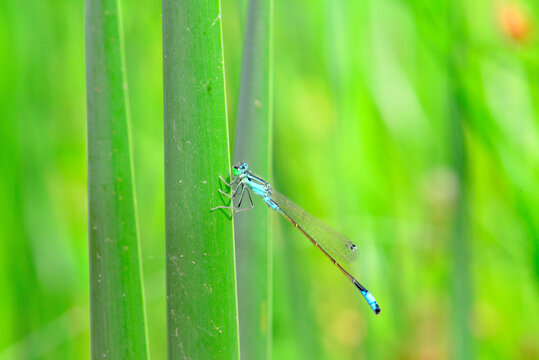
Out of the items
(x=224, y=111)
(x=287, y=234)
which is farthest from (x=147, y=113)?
(x=224, y=111)

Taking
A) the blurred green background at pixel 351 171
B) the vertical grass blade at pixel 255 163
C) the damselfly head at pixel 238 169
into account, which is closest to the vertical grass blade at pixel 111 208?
the vertical grass blade at pixel 255 163

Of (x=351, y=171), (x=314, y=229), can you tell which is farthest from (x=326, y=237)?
(x=351, y=171)

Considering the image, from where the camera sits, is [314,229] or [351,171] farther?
[351,171]

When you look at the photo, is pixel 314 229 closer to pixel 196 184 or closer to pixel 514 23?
pixel 196 184

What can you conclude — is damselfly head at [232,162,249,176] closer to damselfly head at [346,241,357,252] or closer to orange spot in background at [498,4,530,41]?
damselfly head at [346,241,357,252]

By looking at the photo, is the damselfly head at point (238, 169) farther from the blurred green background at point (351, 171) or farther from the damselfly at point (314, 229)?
the blurred green background at point (351, 171)
